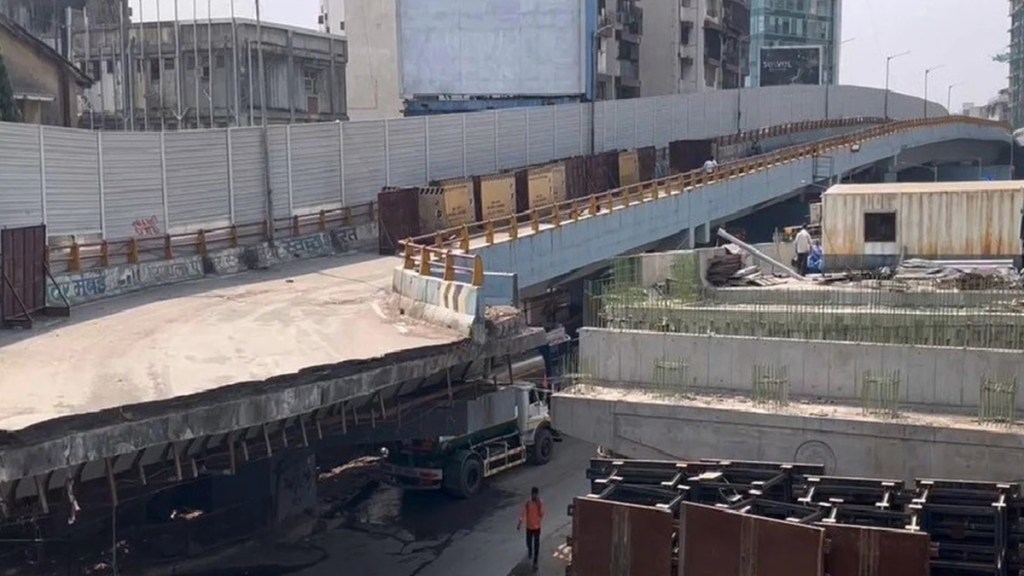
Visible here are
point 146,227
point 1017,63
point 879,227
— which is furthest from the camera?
point 1017,63

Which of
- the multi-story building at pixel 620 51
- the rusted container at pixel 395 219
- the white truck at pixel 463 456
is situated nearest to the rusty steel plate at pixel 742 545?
the white truck at pixel 463 456

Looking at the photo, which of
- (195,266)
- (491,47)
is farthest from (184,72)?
(195,266)

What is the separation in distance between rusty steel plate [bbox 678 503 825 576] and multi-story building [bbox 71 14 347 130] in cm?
4067

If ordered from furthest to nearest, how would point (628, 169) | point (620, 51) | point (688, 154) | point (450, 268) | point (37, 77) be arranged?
point (620, 51) → point (688, 154) → point (628, 169) → point (37, 77) → point (450, 268)

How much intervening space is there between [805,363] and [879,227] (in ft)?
42.0

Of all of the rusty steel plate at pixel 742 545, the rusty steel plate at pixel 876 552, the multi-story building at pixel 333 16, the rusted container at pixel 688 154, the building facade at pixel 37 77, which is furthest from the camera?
the multi-story building at pixel 333 16

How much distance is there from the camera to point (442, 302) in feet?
75.5

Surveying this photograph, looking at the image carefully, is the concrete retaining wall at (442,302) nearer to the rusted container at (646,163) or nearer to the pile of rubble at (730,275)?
the pile of rubble at (730,275)

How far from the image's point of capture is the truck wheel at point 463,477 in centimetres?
2784

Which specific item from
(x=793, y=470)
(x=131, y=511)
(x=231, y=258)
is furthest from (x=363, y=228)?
(x=793, y=470)

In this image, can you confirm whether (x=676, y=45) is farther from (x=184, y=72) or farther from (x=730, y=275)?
(x=730, y=275)

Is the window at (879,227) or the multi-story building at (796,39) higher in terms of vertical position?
the multi-story building at (796,39)

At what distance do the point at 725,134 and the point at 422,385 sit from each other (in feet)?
171

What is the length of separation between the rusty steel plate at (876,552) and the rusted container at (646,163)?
1479 inches
